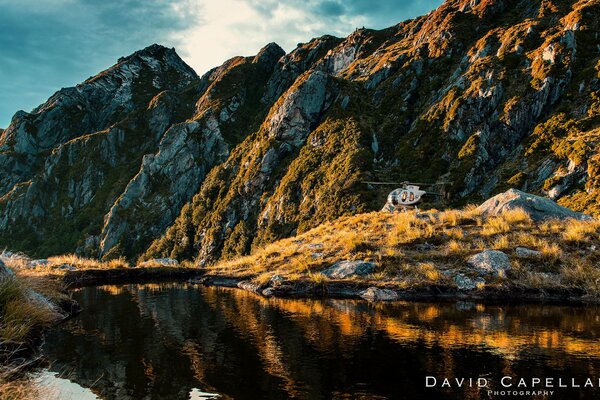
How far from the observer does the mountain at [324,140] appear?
6888cm

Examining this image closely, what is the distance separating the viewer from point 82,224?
431 ft

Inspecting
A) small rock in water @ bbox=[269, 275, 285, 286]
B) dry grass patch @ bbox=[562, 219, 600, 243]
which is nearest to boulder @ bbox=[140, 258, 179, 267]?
small rock in water @ bbox=[269, 275, 285, 286]

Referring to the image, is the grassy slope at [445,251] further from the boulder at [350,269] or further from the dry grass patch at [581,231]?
the boulder at [350,269]

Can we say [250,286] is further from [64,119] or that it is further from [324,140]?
[64,119]

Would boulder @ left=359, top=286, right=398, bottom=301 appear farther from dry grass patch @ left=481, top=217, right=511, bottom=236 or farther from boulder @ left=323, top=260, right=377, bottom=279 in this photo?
dry grass patch @ left=481, top=217, right=511, bottom=236

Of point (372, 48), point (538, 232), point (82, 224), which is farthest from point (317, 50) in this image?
point (538, 232)

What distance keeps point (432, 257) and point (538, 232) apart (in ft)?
28.3

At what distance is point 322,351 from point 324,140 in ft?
277

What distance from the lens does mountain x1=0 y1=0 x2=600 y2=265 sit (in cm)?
6888

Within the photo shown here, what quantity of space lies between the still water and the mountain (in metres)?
36.5

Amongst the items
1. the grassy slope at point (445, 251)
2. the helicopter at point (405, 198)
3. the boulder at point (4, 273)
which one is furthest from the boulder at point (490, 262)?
the boulder at point (4, 273)

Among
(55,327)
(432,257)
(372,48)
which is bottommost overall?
(55,327)

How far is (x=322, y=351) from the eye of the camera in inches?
578

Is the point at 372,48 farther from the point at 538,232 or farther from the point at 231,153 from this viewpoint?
the point at 538,232
